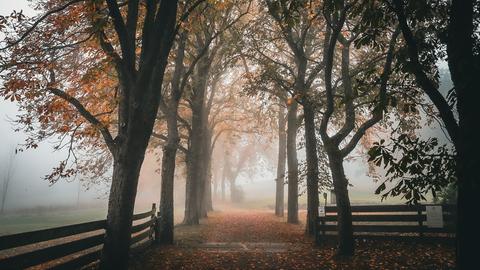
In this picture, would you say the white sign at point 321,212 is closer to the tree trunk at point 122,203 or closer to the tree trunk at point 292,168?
the tree trunk at point 292,168

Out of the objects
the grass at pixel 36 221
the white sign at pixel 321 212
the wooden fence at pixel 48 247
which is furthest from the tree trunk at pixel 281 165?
the wooden fence at pixel 48 247

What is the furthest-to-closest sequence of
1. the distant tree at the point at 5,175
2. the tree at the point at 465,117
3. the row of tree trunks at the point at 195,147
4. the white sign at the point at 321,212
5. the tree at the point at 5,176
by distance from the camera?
the distant tree at the point at 5,175 < the tree at the point at 5,176 < the row of tree trunks at the point at 195,147 < the white sign at the point at 321,212 < the tree at the point at 465,117

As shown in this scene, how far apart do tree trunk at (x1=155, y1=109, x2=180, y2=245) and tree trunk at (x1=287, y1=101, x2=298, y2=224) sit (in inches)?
342

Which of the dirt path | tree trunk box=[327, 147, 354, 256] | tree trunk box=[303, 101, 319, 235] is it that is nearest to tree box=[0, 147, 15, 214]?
the dirt path

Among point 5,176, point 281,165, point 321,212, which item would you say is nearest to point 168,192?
point 321,212

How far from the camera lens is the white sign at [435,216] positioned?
36.1ft

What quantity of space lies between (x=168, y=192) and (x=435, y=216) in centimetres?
1009

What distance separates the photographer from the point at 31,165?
124 meters

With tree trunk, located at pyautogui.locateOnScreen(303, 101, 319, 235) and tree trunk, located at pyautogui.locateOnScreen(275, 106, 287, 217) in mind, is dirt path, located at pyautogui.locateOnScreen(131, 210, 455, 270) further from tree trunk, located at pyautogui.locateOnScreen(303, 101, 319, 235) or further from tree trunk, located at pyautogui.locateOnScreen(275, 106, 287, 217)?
tree trunk, located at pyautogui.locateOnScreen(275, 106, 287, 217)

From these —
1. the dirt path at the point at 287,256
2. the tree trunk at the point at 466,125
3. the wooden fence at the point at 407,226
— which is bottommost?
the dirt path at the point at 287,256

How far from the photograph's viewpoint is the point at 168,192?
44.0ft

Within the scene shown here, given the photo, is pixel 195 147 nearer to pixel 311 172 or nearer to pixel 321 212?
pixel 311 172

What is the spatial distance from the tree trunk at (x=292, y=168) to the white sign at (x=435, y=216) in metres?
9.31

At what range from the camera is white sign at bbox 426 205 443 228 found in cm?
1100
